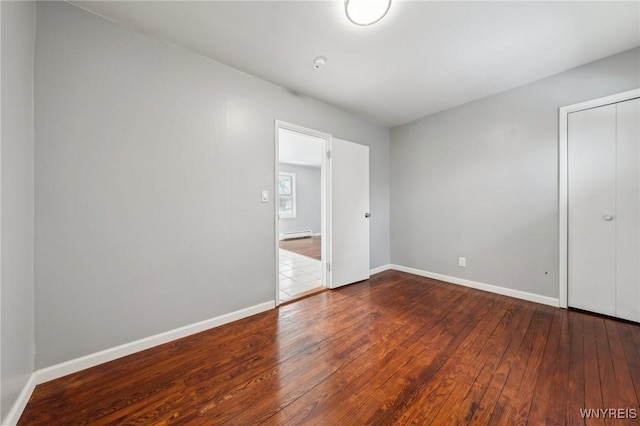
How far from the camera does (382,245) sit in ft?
12.4

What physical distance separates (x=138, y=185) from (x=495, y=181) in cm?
367

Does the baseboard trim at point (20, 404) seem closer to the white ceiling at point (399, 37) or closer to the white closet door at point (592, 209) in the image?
the white ceiling at point (399, 37)

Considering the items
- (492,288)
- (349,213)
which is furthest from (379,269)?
(492,288)

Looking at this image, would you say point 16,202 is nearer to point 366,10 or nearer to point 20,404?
point 20,404

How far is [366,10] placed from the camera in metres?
1.49

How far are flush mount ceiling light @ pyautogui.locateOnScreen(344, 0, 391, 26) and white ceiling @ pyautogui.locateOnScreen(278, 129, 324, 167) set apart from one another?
84.8 inches

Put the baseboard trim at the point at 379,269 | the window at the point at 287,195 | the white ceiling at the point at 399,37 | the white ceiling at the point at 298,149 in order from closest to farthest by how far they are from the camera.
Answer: the white ceiling at the point at 399,37 < the baseboard trim at the point at 379,269 < the white ceiling at the point at 298,149 < the window at the point at 287,195

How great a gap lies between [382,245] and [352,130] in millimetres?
1904

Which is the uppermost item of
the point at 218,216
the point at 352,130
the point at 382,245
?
the point at 352,130

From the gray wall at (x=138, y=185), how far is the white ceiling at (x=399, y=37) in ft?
0.80

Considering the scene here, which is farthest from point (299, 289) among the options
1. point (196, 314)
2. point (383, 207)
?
point (383, 207)

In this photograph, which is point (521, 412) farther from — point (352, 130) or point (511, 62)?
point (352, 130)

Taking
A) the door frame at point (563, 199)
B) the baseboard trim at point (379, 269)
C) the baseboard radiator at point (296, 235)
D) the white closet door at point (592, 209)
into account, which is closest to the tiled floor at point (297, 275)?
the baseboard trim at point (379, 269)

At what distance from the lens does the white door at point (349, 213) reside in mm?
3002
